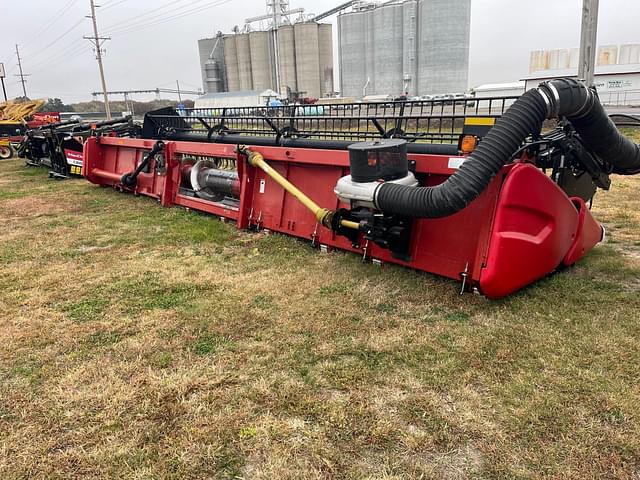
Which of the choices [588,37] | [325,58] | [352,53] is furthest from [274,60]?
[588,37]

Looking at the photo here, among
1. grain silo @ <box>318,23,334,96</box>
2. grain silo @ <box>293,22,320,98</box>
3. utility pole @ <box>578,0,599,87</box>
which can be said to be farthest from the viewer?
grain silo @ <box>318,23,334,96</box>

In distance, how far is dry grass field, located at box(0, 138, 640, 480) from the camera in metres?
2.06

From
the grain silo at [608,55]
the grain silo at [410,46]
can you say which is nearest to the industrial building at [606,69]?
the grain silo at [608,55]

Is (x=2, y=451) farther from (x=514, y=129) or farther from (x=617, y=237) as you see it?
(x=617, y=237)

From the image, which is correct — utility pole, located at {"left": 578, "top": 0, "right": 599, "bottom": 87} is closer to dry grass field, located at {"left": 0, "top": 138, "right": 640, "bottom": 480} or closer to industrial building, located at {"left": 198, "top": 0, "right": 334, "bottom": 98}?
dry grass field, located at {"left": 0, "top": 138, "right": 640, "bottom": 480}

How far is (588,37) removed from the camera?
8516mm

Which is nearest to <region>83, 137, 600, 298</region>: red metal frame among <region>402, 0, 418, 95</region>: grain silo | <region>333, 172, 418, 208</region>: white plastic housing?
<region>333, 172, 418, 208</region>: white plastic housing

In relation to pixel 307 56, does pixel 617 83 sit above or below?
below

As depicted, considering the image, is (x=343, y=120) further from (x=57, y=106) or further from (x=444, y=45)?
(x=57, y=106)

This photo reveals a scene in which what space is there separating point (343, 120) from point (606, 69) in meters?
49.0

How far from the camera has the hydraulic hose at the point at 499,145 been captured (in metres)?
2.93

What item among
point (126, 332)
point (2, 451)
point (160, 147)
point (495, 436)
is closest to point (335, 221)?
point (126, 332)

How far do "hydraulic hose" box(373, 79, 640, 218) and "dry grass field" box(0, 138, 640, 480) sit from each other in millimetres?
748

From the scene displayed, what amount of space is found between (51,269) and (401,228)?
3.24 metres
